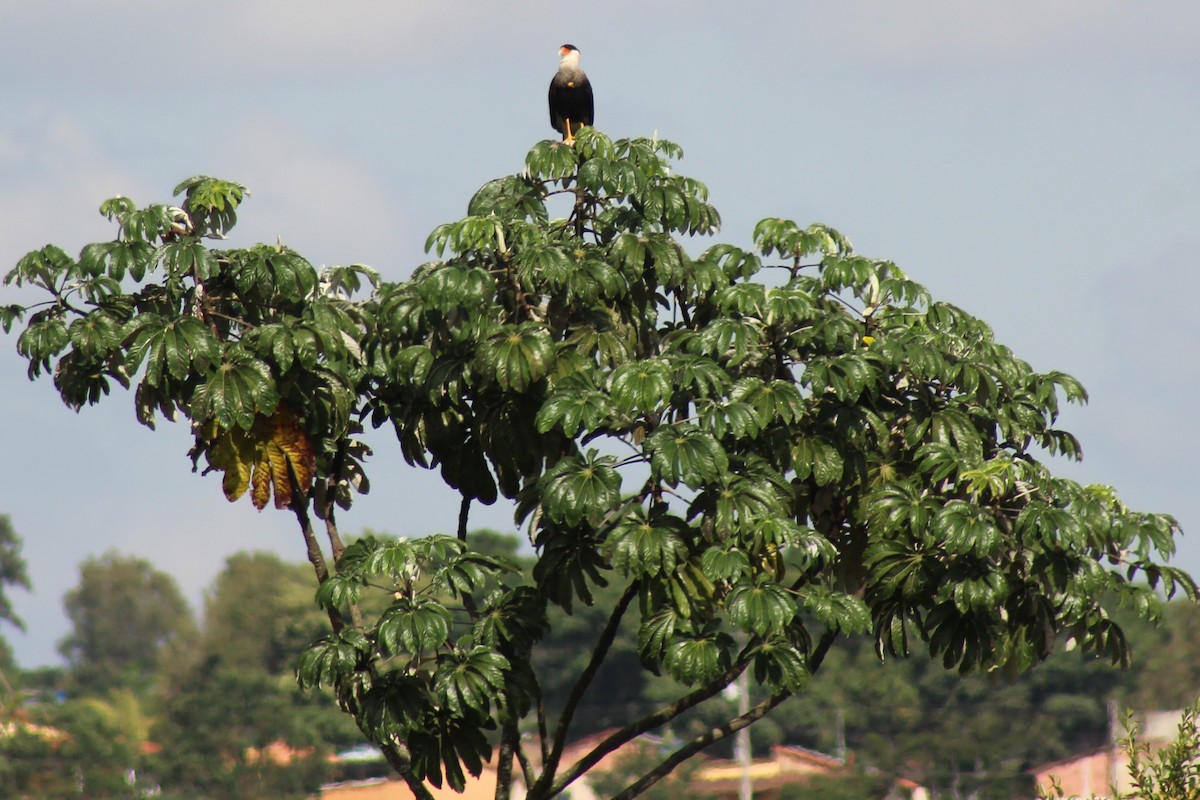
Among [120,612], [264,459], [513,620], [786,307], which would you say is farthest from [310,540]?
[120,612]

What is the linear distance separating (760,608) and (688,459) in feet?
3.12

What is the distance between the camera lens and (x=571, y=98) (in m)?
13.7

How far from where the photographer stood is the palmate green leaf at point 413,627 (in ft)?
33.5

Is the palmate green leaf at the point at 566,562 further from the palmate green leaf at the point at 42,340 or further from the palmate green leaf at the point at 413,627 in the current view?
the palmate green leaf at the point at 42,340

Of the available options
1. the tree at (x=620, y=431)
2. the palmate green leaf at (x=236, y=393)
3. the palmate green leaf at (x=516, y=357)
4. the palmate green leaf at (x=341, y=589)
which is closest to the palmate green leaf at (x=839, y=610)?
the tree at (x=620, y=431)

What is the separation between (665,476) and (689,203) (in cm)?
241

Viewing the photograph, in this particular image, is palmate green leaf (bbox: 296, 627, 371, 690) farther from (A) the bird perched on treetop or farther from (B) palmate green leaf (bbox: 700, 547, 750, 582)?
(A) the bird perched on treetop

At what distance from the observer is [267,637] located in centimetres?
8550

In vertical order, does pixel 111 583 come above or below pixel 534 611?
above

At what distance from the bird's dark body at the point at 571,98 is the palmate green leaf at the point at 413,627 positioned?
462 centimetres

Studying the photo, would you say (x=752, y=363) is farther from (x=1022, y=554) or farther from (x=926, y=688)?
(x=926, y=688)

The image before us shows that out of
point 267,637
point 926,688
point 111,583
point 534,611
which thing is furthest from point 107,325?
point 111,583

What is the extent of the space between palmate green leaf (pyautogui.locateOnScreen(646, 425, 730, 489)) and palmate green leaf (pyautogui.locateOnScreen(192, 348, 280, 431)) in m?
2.38

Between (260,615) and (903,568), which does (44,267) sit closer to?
(903,568)
